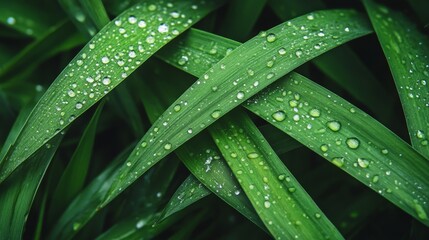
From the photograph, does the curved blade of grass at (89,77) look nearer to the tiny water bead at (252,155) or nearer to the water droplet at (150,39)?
the water droplet at (150,39)

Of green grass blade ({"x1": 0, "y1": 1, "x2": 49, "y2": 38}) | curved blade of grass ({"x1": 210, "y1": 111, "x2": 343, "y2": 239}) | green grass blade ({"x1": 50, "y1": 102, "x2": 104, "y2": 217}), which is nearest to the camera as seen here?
curved blade of grass ({"x1": 210, "y1": 111, "x2": 343, "y2": 239})

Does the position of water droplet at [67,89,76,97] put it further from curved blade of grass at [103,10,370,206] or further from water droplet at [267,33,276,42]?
water droplet at [267,33,276,42]

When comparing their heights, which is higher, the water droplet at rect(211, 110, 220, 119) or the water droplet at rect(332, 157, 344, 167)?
the water droplet at rect(211, 110, 220, 119)

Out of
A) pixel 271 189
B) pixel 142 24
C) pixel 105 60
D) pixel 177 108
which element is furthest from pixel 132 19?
pixel 271 189

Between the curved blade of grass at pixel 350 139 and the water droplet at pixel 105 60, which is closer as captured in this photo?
the curved blade of grass at pixel 350 139

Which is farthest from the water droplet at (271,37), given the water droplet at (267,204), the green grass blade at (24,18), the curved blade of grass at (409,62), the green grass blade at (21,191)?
the green grass blade at (24,18)

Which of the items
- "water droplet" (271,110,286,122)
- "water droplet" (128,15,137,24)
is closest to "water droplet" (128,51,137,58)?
"water droplet" (128,15,137,24)
